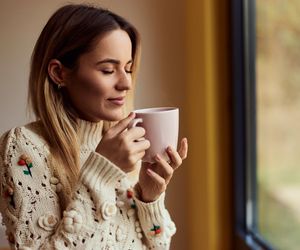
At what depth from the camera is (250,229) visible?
1.56 meters

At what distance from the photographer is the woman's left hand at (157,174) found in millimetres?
883

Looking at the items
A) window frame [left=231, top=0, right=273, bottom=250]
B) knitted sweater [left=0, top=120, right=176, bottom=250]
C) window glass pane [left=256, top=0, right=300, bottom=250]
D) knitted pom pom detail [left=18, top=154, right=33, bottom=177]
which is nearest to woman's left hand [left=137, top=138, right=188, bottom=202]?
knitted sweater [left=0, top=120, right=176, bottom=250]

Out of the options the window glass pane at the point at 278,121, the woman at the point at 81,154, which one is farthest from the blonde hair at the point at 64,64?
the window glass pane at the point at 278,121

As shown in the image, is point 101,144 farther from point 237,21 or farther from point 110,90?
point 237,21

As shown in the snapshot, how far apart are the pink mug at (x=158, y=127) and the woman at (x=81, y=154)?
0.06 ft

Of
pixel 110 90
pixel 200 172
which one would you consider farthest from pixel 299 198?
pixel 110 90

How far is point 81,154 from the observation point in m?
0.93

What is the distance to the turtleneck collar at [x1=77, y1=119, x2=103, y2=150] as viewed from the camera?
919 millimetres

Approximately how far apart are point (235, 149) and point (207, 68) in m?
0.27

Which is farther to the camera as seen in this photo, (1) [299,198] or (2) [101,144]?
(1) [299,198]

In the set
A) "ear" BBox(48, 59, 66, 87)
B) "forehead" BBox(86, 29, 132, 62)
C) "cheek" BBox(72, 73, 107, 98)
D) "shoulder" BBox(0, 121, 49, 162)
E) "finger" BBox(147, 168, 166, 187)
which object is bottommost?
"finger" BBox(147, 168, 166, 187)

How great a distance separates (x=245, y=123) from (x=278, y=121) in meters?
0.13

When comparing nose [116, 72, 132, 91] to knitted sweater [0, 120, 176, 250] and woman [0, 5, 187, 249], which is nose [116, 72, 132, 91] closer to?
woman [0, 5, 187, 249]

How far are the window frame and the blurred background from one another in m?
0.03
